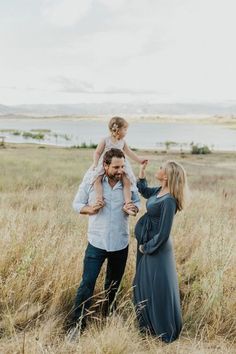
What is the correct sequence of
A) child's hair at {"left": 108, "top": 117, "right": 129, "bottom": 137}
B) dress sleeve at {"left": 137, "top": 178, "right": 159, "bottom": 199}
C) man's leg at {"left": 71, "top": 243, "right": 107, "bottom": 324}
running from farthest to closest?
child's hair at {"left": 108, "top": 117, "right": 129, "bottom": 137} → dress sleeve at {"left": 137, "top": 178, "right": 159, "bottom": 199} → man's leg at {"left": 71, "top": 243, "right": 107, "bottom": 324}

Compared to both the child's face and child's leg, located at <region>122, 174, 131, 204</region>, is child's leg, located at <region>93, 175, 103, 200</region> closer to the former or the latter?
child's leg, located at <region>122, 174, 131, 204</region>

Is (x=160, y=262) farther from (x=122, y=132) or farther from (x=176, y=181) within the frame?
(x=122, y=132)

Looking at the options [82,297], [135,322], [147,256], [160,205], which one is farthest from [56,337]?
[160,205]

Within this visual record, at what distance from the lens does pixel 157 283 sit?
12.9 ft

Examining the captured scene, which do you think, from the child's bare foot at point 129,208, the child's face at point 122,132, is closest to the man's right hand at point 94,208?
the child's bare foot at point 129,208

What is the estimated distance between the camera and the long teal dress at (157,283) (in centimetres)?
390

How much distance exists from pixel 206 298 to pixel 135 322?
72 centimetres

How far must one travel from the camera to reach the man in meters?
3.92

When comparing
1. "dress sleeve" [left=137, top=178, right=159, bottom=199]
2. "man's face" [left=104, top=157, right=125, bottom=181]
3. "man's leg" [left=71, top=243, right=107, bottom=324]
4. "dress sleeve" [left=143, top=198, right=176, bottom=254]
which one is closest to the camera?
"dress sleeve" [left=143, top=198, right=176, bottom=254]

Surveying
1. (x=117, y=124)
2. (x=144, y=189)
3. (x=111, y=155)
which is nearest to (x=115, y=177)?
(x=111, y=155)

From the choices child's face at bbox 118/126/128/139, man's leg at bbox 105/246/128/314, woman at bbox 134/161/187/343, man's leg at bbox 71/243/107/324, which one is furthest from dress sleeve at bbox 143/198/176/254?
child's face at bbox 118/126/128/139

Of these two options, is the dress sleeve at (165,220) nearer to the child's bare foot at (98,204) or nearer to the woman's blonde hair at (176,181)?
the woman's blonde hair at (176,181)

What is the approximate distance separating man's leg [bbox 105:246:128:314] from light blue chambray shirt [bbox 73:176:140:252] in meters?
0.09

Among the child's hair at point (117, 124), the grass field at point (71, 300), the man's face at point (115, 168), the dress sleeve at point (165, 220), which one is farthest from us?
the child's hair at point (117, 124)
